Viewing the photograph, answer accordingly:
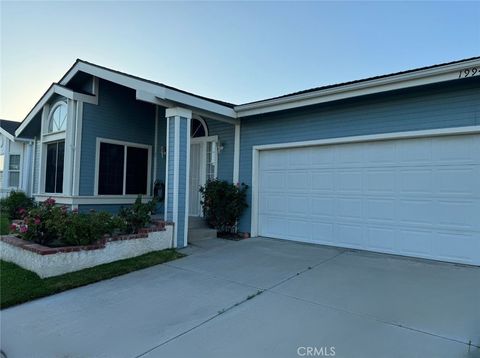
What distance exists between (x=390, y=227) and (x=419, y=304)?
2676 millimetres

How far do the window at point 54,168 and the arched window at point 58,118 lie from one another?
1.45 ft

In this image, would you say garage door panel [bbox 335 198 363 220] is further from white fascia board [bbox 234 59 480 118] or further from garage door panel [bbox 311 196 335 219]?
white fascia board [bbox 234 59 480 118]

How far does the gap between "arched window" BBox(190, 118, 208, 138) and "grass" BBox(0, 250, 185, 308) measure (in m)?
4.20

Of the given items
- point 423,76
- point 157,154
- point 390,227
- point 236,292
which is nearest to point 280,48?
point 157,154

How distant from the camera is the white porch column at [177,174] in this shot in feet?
22.5

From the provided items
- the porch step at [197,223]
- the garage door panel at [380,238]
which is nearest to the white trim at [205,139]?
the porch step at [197,223]

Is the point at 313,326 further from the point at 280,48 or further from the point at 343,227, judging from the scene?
the point at 280,48

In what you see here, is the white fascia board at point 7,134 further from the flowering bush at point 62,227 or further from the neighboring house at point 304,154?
the flowering bush at point 62,227

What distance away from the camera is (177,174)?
684 cm

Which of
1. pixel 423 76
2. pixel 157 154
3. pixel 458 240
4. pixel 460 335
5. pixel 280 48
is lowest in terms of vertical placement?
pixel 460 335

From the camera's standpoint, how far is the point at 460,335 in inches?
116

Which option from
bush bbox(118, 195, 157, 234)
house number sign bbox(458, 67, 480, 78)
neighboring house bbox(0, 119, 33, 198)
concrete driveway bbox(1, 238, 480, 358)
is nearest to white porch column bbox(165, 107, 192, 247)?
bush bbox(118, 195, 157, 234)

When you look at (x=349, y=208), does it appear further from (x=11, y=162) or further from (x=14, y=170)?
(x=11, y=162)

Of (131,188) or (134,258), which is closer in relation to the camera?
(134,258)
